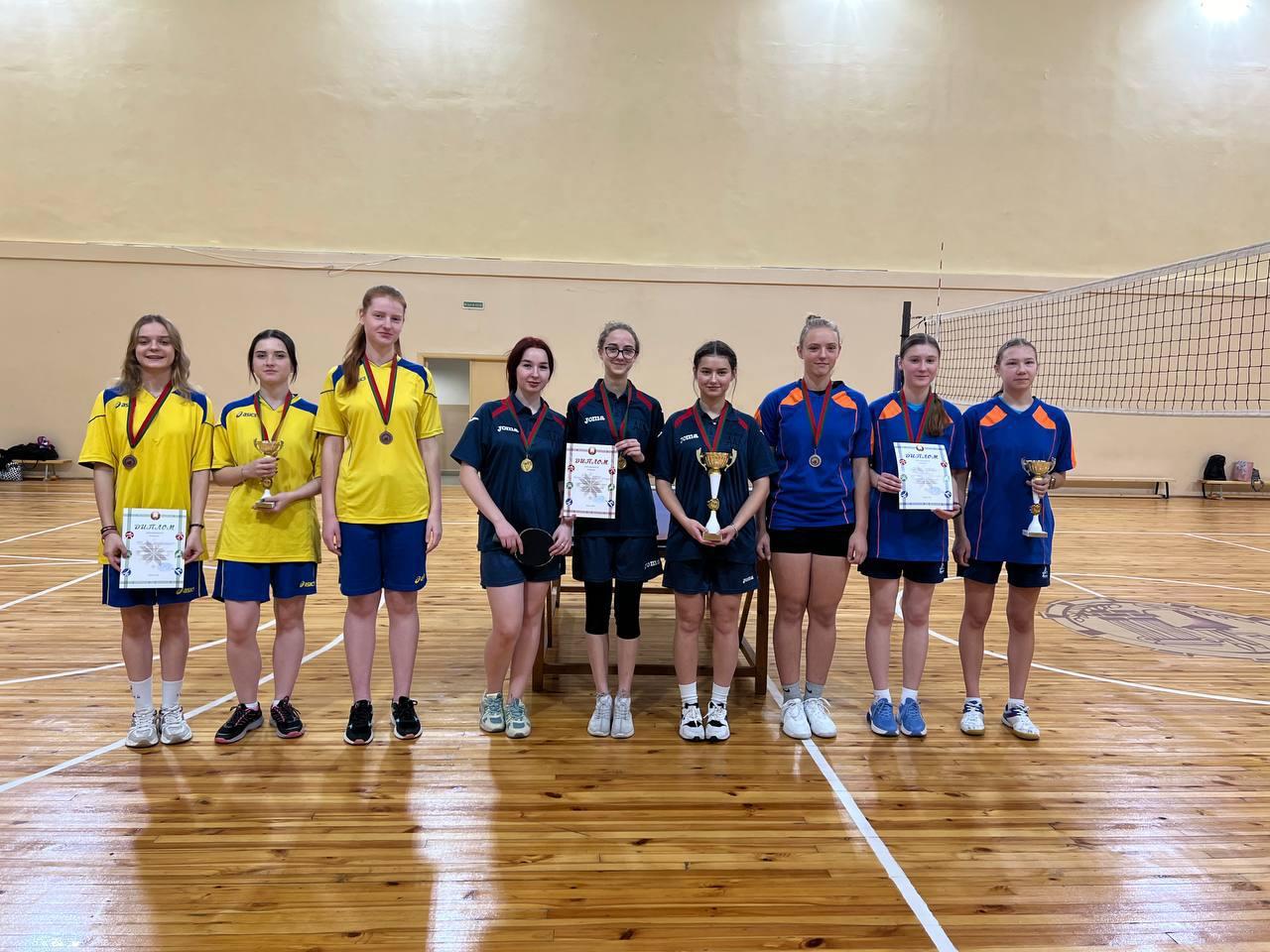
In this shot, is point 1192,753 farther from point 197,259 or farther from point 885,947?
point 197,259

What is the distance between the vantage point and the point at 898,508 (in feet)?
10.1

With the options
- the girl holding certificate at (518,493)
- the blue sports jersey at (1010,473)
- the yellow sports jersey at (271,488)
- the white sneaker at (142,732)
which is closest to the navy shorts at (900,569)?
the blue sports jersey at (1010,473)

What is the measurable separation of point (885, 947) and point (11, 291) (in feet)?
46.7

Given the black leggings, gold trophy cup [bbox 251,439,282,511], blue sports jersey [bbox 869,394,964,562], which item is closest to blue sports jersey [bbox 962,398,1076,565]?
blue sports jersey [bbox 869,394,964,562]

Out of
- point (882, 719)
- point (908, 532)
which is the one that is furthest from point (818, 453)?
point (882, 719)

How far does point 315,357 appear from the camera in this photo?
11516 millimetres

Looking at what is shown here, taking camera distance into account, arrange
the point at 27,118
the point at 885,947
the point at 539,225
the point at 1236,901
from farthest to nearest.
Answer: the point at 539,225 → the point at 27,118 → the point at 1236,901 → the point at 885,947

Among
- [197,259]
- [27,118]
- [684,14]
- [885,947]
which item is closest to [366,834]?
[885,947]

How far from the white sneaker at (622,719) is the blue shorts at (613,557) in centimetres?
59

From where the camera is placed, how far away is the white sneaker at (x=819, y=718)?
315cm

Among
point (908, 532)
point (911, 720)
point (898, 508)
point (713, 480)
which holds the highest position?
point (713, 480)

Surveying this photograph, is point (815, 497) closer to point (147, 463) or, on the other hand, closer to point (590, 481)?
point (590, 481)

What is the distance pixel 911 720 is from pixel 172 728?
10.5ft

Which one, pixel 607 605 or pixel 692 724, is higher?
pixel 607 605
